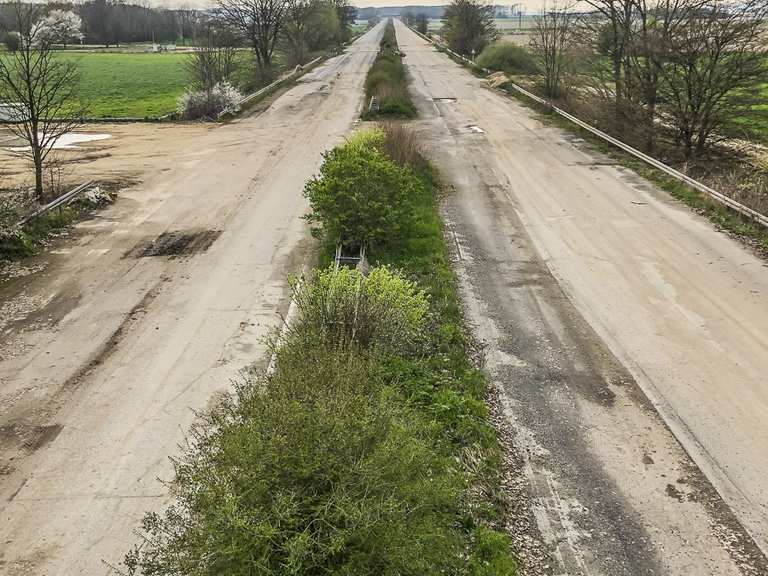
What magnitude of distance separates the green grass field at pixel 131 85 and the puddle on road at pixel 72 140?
3.08 meters

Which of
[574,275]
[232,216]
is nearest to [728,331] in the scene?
[574,275]

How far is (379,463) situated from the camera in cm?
489

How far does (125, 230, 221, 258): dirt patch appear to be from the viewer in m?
14.3

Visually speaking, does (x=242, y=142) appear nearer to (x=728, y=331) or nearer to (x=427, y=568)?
(x=728, y=331)

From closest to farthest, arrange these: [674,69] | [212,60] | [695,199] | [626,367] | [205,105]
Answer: [626,367] → [695,199] → [674,69] → [205,105] → [212,60]

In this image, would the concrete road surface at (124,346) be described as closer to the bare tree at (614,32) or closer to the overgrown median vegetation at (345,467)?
the overgrown median vegetation at (345,467)

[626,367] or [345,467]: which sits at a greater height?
[345,467]

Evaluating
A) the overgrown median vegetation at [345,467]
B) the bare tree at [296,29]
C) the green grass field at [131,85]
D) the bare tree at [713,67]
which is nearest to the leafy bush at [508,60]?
the bare tree at [296,29]

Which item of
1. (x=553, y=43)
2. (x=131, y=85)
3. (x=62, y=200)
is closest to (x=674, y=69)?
(x=553, y=43)

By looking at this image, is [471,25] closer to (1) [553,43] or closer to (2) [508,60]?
(2) [508,60]

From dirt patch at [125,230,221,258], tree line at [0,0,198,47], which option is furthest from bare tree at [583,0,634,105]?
tree line at [0,0,198,47]

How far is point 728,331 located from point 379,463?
7772mm

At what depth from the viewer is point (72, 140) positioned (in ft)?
87.0

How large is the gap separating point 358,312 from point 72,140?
22847 mm
